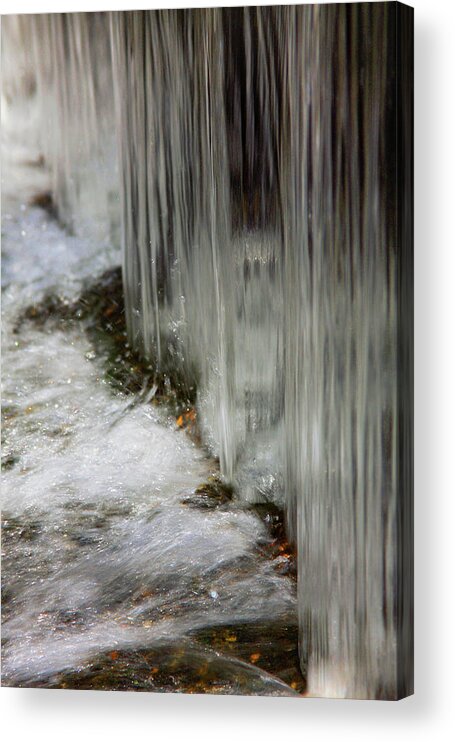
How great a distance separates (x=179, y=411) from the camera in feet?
7.36

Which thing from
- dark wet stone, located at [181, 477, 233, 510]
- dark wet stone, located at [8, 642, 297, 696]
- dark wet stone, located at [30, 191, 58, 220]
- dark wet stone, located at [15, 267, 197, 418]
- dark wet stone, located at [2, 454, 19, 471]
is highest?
dark wet stone, located at [30, 191, 58, 220]

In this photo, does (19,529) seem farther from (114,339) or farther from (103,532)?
(114,339)

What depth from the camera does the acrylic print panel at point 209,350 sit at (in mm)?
2156

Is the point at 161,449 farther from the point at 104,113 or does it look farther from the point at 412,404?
the point at 104,113

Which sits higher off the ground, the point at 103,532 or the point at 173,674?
the point at 103,532

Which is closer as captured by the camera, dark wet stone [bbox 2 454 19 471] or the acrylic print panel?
the acrylic print panel

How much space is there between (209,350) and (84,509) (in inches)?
15.8

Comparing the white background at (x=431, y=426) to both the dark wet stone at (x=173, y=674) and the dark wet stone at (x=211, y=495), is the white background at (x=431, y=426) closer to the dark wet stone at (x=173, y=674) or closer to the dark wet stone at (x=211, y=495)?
the dark wet stone at (x=173, y=674)

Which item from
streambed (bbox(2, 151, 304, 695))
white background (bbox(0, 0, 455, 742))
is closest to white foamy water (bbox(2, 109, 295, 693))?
streambed (bbox(2, 151, 304, 695))

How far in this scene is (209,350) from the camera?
2227 mm

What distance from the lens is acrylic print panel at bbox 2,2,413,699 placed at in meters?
2.16

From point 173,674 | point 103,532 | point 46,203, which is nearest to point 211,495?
point 103,532

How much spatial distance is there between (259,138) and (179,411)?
21.6 inches

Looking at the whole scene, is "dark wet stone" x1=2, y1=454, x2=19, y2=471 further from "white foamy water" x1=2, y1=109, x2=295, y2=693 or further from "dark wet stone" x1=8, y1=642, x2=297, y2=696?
"dark wet stone" x1=8, y1=642, x2=297, y2=696
